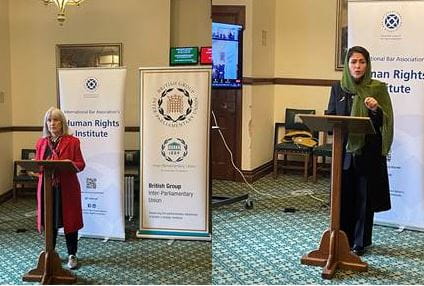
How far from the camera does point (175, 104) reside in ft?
9.30

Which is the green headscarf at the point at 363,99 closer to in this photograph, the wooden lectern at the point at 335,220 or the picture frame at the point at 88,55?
the wooden lectern at the point at 335,220

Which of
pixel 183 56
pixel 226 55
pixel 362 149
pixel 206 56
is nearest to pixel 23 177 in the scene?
pixel 183 56

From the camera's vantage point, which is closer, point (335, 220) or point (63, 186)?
point (335, 220)

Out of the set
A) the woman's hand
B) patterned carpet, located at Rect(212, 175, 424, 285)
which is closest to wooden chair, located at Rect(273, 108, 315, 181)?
patterned carpet, located at Rect(212, 175, 424, 285)

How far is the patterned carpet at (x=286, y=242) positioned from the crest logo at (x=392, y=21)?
3.32 feet

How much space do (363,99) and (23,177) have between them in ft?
5.75

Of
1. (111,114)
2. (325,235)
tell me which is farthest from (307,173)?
(111,114)

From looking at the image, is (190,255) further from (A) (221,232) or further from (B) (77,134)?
(B) (77,134)

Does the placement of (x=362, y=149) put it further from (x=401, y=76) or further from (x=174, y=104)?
(x=174, y=104)

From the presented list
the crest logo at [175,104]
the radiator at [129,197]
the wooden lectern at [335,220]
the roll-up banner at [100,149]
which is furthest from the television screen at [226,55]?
the radiator at [129,197]

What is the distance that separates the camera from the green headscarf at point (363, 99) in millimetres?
2768

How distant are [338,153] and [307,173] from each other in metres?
0.78

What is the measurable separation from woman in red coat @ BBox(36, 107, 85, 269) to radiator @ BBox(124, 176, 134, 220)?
0.49m

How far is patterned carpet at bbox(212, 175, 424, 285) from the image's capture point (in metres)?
2.05
